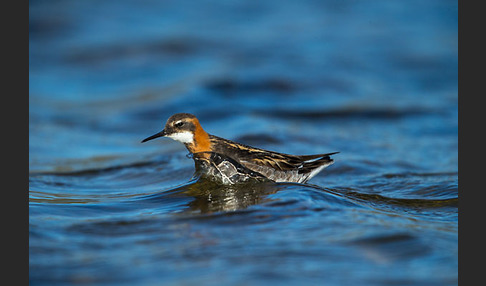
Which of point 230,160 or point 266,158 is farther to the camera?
point 266,158

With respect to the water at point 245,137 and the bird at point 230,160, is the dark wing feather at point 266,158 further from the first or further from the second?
the water at point 245,137

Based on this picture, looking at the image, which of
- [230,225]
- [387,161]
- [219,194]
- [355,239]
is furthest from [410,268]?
[387,161]

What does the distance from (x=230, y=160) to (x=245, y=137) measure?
2.94 metres

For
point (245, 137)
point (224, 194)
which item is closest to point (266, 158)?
point (224, 194)

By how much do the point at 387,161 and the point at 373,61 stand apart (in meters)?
6.99

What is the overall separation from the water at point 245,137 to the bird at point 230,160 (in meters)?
0.22

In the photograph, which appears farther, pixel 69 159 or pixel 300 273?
pixel 69 159

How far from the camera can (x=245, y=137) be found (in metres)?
10.4

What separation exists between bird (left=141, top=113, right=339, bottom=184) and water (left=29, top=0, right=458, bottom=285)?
222 millimetres

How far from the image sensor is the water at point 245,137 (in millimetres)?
5148

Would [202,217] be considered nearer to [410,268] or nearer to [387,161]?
[410,268]

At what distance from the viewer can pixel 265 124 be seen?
11.2 m

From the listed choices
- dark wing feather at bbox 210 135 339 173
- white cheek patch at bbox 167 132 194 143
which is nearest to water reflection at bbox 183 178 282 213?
dark wing feather at bbox 210 135 339 173

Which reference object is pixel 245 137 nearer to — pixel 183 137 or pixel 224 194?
pixel 183 137
